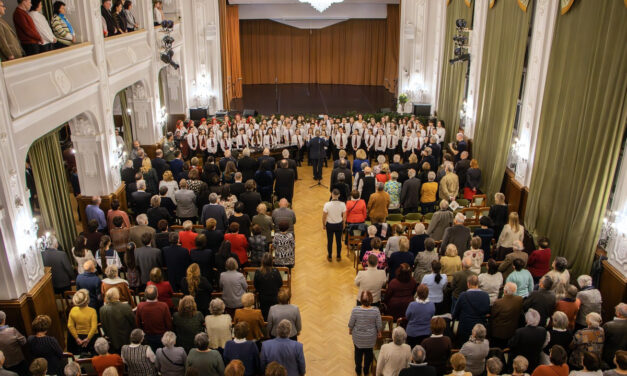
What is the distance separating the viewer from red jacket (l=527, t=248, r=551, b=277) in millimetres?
6812

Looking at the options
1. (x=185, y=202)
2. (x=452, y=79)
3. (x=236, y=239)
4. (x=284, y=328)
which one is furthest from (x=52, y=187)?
(x=452, y=79)

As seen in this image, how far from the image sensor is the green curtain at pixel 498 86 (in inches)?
401

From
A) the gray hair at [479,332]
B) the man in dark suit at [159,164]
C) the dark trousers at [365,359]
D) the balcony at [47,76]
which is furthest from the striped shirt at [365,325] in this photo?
the man in dark suit at [159,164]

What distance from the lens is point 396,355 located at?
491 cm

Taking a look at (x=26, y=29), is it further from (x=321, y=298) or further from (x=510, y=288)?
(x=510, y=288)

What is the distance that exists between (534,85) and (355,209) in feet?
13.9

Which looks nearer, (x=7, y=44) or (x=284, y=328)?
(x=284, y=328)

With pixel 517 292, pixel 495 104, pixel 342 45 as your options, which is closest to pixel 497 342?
pixel 517 292

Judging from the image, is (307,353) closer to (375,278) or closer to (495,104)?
(375,278)

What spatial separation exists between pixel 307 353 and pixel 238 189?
11.6ft

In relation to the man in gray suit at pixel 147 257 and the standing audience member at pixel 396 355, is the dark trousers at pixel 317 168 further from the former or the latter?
the standing audience member at pixel 396 355

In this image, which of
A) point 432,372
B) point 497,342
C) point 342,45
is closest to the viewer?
point 432,372

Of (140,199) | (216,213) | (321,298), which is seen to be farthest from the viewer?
(140,199)

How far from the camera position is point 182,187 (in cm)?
903
